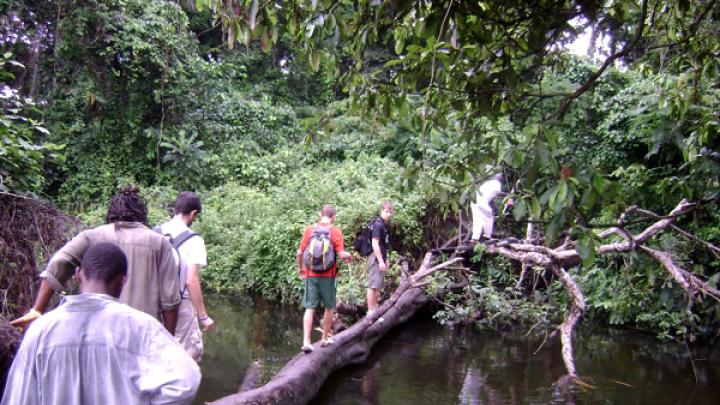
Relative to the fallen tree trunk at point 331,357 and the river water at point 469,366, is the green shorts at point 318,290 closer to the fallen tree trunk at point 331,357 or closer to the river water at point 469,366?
the fallen tree trunk at point 331,357

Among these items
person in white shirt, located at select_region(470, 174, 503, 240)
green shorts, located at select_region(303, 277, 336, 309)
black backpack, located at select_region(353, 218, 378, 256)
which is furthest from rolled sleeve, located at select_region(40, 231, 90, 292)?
person in white shirt, located at select_region(470, 174, 503, 240)

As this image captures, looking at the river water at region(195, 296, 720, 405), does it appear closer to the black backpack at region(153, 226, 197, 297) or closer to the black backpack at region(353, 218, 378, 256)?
the black backpack at region(353, 218, 378, 256)

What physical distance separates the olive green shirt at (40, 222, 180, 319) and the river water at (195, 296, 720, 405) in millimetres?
3254

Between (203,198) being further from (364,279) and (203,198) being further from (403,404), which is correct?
(403,404)

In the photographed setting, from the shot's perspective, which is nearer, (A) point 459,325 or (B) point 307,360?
(B) point 307,360

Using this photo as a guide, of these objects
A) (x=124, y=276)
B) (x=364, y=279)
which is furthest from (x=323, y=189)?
(x=124, y=276)

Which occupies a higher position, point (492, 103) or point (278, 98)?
point (278, 98)

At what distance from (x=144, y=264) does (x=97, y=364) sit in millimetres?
1545

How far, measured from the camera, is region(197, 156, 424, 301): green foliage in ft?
39.3

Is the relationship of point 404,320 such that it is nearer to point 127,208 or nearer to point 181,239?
point 181,239

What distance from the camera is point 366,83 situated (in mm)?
4234

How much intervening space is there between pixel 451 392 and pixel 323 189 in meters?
6.92

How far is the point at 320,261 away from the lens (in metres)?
6.72

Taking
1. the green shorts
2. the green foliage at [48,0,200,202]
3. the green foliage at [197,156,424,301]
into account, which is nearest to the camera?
the green shorts
